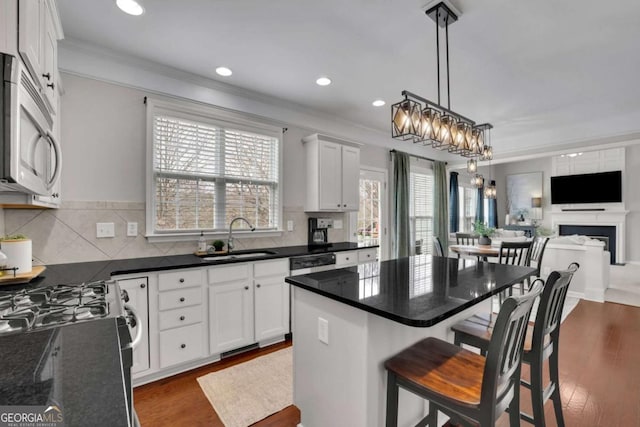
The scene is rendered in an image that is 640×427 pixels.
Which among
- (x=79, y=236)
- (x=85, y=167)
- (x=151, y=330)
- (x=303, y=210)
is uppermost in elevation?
(x=85, y=167)

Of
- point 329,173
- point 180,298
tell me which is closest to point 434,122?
point 329,173

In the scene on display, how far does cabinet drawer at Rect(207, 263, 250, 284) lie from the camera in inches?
103

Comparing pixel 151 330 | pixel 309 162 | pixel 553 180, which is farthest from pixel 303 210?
pixel 553 180

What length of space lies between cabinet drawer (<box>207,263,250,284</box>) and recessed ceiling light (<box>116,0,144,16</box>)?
203 cm

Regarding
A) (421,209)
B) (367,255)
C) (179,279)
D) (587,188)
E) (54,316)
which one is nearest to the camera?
(54,316)

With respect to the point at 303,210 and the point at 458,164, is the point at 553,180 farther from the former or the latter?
the point at 303,210

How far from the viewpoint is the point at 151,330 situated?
7.65ft

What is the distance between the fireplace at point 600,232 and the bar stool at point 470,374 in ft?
28.0

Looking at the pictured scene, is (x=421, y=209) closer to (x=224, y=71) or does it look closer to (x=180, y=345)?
(x=224, y=71)

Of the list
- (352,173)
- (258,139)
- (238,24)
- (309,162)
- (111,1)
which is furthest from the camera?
(352,173)

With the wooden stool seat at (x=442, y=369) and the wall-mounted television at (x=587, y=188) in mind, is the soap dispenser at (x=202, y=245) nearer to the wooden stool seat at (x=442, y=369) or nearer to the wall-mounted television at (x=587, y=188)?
the wooden stool seat at (x=442, y=369)

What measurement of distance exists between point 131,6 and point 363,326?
2.59 metres

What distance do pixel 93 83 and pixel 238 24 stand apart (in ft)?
4.70

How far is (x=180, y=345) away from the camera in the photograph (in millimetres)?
2471
